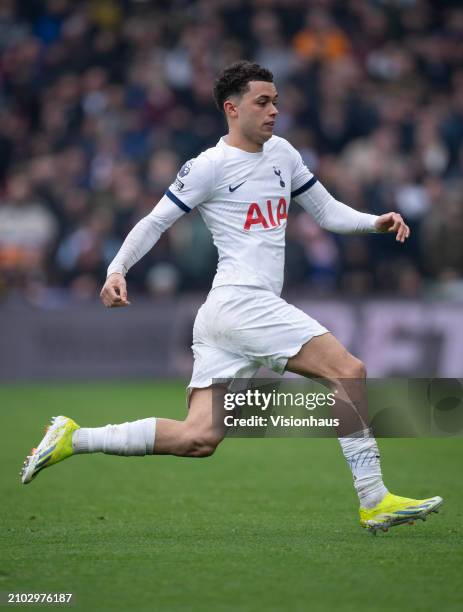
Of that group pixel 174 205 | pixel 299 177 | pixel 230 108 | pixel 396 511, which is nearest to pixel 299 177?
pixel 299 177

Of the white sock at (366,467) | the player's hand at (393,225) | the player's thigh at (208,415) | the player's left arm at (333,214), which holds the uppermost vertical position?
the player's left arm at (333,214)

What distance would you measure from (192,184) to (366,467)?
1.78 meters

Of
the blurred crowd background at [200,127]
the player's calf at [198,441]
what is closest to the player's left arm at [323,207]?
the player's calf at [198,441]

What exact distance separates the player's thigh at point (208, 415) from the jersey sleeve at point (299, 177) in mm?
1314

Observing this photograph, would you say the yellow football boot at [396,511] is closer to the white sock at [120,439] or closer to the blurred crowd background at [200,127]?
the white sock at [120,439]

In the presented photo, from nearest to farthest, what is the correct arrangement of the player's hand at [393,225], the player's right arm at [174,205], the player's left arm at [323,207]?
the player's right arm at [174,205] < the player's hand at [393,225] < the player's left arm at [323,207]

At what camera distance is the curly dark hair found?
6.82 meters

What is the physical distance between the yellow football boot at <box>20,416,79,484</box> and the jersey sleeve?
1872mm

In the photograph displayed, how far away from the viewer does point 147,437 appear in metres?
6.47

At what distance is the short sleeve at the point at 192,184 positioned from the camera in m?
6.61

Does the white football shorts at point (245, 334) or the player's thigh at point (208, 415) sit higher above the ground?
the white football shorts at point (245, 334)

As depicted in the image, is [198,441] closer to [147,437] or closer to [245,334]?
[147,437]

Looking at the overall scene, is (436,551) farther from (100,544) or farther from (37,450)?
(37,450)

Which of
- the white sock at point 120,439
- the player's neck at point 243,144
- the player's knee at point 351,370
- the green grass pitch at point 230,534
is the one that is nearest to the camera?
the green grass pitch at point 230,534
